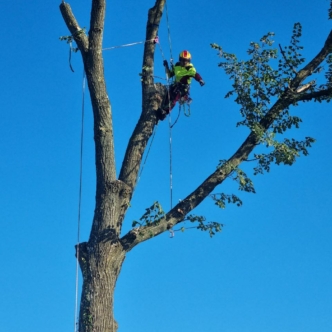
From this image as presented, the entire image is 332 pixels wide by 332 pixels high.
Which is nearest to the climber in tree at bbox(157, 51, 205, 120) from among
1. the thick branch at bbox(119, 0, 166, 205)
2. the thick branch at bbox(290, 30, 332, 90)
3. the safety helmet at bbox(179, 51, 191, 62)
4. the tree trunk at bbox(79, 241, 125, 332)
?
the safety helmet at bbox(179, 51, 191, 62)

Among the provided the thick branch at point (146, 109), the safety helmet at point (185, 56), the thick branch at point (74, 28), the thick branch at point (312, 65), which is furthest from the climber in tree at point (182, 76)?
the thick branch at point (312, 65)

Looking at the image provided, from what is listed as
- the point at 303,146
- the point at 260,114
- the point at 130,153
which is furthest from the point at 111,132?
the point at 303,146

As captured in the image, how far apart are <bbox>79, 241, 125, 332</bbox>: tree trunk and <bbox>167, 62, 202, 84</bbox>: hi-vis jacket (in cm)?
306

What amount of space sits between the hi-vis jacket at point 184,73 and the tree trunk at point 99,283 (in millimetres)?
3062

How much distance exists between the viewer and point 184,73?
9227 millimetres

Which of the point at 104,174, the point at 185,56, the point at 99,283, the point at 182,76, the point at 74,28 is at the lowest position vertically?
the point at 99,283

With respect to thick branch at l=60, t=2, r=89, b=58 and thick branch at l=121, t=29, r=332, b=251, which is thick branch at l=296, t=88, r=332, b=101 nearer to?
thick branch at l=121, t=29, r=332, b=251

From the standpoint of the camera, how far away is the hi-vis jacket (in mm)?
9188

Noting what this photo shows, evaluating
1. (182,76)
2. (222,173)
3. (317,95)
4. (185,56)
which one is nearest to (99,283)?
(222,173)

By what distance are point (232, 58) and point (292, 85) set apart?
3.05 feet

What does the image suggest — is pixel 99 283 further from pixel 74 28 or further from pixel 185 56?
pixel 185 56

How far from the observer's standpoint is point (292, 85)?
7.93m

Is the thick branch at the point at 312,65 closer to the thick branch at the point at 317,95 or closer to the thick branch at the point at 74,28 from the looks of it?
the thick branch at the point at 317,95

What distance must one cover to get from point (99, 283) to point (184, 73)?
142 inches
